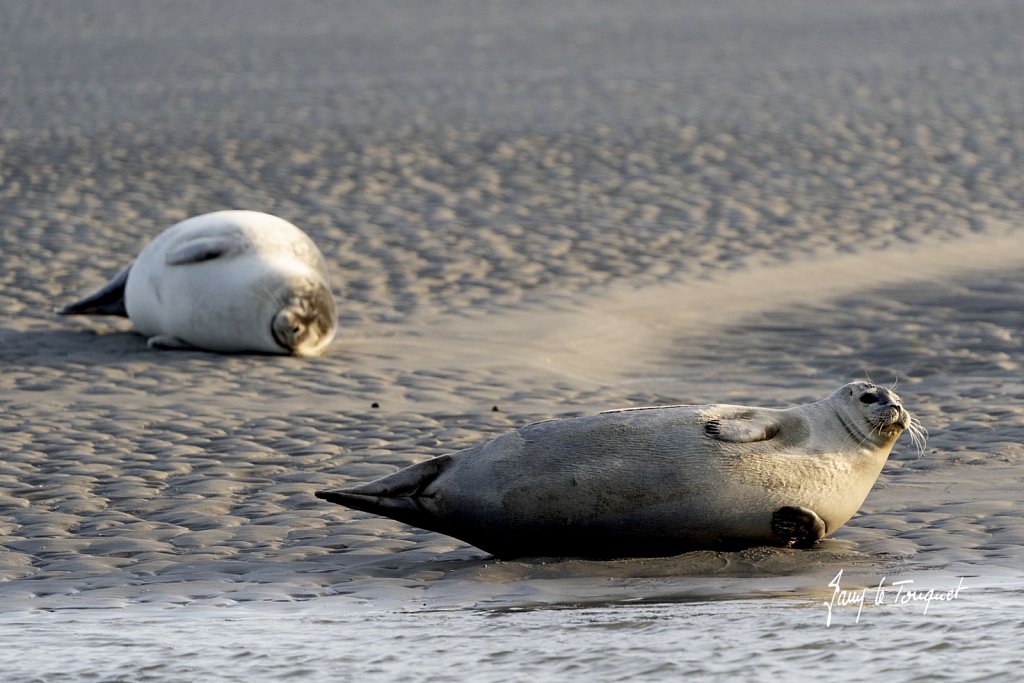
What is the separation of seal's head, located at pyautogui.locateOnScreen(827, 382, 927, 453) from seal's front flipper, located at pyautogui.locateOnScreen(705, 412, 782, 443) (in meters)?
0.26

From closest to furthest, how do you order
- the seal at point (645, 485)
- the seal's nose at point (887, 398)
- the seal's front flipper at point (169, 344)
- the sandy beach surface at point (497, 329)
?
the sandy beach surface at point (497, 329), the seal at point (645, 485), the seal's nose at point (887, 398), the seal's front flipper at point (169, 344)

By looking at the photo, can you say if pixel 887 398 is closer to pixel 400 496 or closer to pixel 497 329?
pixel 400 496

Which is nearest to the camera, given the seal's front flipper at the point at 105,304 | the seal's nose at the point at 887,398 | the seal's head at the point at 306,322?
the seal's nose at the point at 887,398

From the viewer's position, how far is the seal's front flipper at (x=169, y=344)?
960 cm

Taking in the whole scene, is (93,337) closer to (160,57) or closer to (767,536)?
(767,536)

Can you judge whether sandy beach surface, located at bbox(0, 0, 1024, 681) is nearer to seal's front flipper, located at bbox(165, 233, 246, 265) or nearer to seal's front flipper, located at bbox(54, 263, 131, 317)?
seal's front flipper, located at bbox(54, 263, 131, 317)

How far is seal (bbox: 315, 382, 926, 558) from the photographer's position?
5.66 m

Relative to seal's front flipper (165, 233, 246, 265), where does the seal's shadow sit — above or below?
below

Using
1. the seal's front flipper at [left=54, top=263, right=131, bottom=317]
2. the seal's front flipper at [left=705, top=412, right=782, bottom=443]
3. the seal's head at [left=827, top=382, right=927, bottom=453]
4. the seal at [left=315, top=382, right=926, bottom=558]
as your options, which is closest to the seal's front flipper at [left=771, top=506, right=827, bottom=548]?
the seal at [left=315, top=382, right=926, bottom=558]

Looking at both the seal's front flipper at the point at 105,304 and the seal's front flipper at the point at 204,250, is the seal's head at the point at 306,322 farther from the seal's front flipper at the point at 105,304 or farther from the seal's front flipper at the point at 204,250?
the seal's front flipper at the point at 105,304

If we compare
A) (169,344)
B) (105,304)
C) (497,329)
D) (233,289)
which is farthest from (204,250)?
(497,329)

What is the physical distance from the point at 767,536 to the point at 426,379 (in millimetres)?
3487

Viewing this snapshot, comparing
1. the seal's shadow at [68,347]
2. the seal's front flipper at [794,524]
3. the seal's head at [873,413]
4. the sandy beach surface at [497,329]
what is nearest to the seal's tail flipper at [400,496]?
the sandy beach surface at [497,329]

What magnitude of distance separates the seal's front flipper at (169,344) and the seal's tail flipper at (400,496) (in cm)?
391
